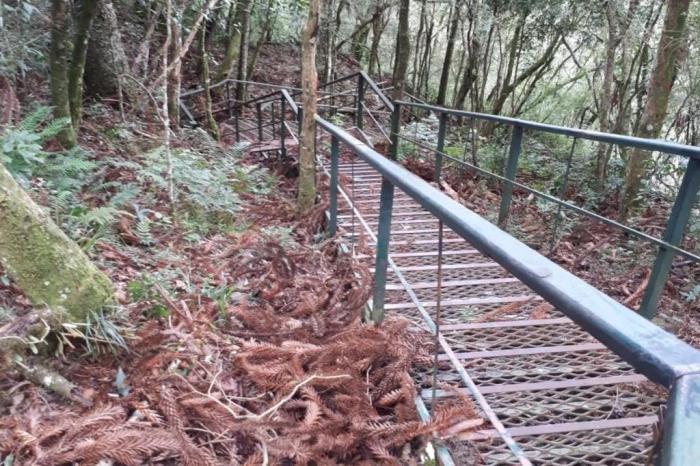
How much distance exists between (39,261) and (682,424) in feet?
7.01

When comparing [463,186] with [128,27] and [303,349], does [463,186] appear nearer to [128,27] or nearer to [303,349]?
[303,349]

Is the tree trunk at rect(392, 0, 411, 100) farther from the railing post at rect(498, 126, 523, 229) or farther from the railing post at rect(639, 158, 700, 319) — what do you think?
the railing post at rect(639, 158, 700, 319)

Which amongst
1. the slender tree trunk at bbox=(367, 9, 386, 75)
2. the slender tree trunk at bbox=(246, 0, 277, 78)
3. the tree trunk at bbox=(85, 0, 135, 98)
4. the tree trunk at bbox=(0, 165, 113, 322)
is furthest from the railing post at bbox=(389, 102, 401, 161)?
the slender tree trunk at bbox=(367, 9, 386, 75)

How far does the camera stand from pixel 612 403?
2.06 metres

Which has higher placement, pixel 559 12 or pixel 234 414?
pixel 559 12

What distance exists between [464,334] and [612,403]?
2.43 feet

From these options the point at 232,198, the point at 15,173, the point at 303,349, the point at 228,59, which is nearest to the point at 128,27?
the point at 228,59

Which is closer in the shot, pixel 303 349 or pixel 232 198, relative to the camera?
pixel 303 349

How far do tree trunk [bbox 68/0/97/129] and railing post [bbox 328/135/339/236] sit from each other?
3.00 m

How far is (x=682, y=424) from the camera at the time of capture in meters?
0.52

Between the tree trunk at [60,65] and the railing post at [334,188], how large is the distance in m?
2.63

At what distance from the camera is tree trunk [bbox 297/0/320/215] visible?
424 cm

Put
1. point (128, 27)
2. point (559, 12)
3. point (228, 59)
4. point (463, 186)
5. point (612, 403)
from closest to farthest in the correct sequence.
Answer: point (612, 403) < point (463, 186) < point (128, 27) < point (559, 12) < point (228, 59)

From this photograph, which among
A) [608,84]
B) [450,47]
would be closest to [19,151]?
[608,84]
